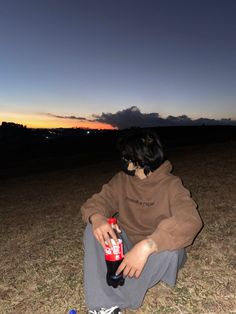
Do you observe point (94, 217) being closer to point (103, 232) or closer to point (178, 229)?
point (103, 232)

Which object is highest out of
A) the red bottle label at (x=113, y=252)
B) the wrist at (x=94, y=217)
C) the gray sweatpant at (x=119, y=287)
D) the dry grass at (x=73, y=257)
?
the wrist at (x=94, y=217)

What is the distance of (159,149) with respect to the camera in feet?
10.7

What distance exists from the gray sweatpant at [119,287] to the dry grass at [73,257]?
0.39 meters

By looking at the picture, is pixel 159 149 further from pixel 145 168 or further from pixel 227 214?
pixel 227 214

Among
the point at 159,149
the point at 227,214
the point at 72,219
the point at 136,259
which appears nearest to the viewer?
the point at 136,259

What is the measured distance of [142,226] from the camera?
12.1 feet

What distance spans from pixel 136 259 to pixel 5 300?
2.22 metres

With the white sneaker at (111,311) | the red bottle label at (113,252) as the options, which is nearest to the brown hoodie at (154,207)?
the red bottle label at (113,252)

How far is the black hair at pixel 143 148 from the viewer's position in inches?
126

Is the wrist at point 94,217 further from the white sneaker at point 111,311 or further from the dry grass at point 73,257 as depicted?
the dry grass at point 73,257

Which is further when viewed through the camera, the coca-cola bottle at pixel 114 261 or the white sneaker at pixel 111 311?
the white sneaker at pixel 111 311

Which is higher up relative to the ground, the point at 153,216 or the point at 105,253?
the point at 153,216

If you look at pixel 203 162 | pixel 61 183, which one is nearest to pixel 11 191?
pixel 61 183

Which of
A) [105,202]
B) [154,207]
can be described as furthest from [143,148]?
[105,202]
